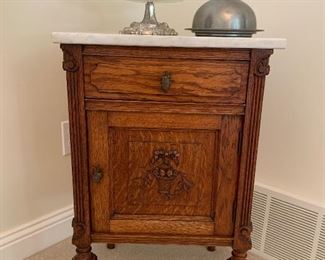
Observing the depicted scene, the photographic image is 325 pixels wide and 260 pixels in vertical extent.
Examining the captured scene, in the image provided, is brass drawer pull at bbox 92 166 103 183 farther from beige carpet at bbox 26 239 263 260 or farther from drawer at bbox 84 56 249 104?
beige carpet at bbox 26 239 263 260

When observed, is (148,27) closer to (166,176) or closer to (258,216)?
(166,176)

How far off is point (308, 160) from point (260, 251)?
411 millimetres

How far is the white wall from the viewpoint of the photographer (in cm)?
108

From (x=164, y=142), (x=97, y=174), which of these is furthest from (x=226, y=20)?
(x=97, y=174)

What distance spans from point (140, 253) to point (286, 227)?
1.79 ft

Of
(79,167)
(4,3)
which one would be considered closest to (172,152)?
(79,167)

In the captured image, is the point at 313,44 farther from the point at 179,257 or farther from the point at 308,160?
the point at 179,257

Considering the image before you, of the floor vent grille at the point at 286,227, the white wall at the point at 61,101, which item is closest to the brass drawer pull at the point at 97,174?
the white wall at the point at 61,101

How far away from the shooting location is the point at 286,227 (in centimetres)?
122

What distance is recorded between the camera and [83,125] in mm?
825

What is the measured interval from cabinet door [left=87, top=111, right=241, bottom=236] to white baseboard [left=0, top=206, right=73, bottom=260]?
45cm

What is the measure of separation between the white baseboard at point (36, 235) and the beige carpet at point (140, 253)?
0.03m

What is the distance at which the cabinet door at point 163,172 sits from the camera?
0.82 metres

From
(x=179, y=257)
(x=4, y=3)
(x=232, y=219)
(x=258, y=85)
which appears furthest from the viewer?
(x=179, y=257)
